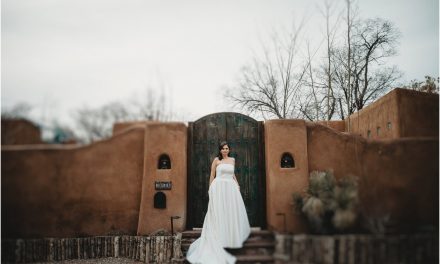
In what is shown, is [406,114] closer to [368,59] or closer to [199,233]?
[368,59]

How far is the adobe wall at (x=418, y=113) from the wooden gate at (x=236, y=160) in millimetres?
3029

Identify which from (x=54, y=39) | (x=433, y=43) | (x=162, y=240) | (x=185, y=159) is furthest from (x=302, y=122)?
(x=54, y=39)

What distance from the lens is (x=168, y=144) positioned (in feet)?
20.3

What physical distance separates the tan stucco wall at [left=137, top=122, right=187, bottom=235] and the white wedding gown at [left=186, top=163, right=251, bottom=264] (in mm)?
756

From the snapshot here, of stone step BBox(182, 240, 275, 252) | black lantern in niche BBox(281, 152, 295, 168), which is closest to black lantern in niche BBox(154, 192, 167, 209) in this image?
stone step BBox(182, 240, 275, 252)

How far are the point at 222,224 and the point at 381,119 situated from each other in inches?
185

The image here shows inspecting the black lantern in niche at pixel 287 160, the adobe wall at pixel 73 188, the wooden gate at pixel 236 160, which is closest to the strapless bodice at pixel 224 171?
the wooden gate at pixel 236 160

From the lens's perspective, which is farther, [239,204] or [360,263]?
[239,204]

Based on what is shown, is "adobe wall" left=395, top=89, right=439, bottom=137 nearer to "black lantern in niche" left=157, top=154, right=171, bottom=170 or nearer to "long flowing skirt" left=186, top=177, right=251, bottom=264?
"long flowing skirt" left=186, top=177, right=251, bottom=264

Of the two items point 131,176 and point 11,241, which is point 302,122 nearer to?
point 131,176

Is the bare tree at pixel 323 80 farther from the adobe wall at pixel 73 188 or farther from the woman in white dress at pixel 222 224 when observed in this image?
the adobe wall at pixel 73 188

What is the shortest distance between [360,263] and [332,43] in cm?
571

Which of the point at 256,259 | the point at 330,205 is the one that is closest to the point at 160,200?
the point at 256,259

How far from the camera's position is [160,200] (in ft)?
19.9
